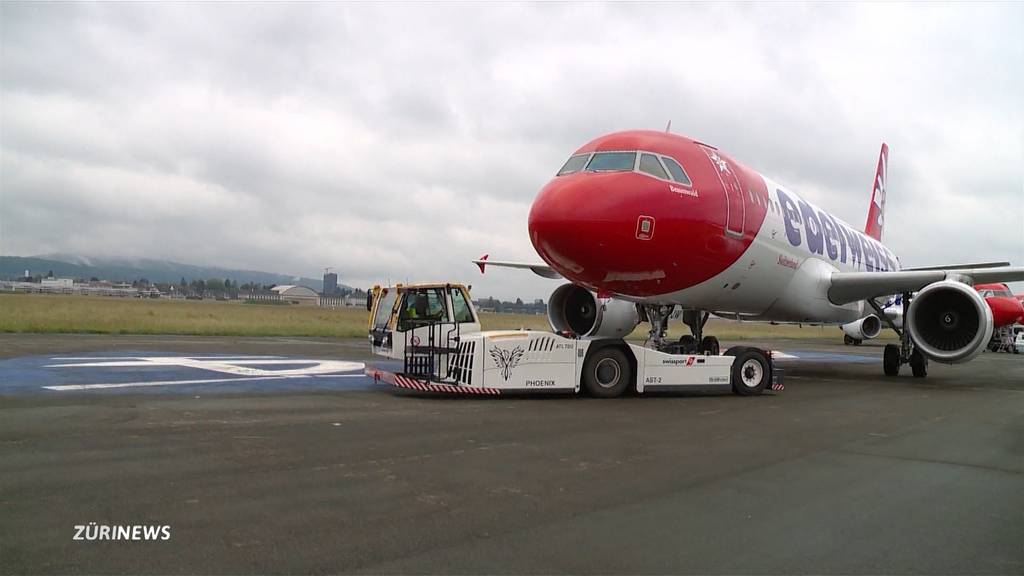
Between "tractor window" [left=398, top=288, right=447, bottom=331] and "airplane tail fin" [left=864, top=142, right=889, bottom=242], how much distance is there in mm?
19765

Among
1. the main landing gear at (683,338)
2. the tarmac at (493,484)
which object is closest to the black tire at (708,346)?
the main landing gear at (683,338)

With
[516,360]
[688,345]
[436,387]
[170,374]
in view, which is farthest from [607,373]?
[170,374]

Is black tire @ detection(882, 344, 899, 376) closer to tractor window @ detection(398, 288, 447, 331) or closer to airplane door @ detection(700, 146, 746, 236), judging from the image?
airplane door @ detection(700, 146, 746, 236)

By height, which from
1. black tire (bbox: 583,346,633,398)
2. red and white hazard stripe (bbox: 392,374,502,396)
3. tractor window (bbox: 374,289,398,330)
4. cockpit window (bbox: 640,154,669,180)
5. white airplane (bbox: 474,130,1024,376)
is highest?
A: cockpit window (bbox: 640,154,669,180)

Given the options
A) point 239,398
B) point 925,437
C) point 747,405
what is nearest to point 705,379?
point 747,405

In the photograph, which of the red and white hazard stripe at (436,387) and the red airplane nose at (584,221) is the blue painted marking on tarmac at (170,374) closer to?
the red and white hazard stripe at (436,387)

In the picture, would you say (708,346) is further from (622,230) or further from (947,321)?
(622,230)

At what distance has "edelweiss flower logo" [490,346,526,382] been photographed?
11320 mm

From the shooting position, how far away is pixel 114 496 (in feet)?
16.3

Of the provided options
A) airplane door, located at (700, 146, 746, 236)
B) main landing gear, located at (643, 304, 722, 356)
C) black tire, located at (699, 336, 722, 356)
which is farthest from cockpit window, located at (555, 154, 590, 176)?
black tire, located at (699, 336, 722, 356)

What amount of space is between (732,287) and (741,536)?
9278 mm

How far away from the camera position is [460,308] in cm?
1294

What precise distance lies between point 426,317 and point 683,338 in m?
6.99

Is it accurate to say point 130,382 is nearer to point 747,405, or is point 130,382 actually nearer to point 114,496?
point 114,496
